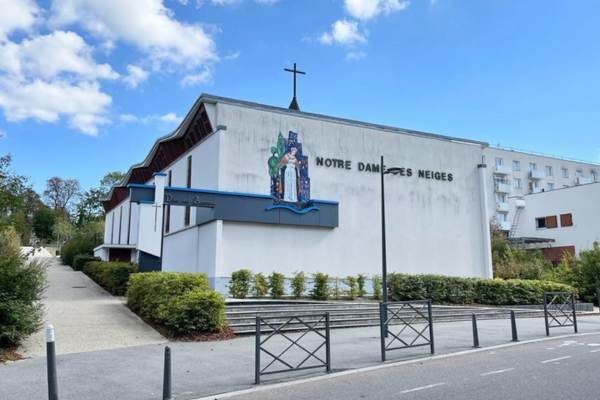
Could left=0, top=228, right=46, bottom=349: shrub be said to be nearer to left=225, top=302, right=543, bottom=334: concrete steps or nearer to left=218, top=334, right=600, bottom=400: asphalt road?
left=225, top=302, right=543, bottom=334: concrete steps

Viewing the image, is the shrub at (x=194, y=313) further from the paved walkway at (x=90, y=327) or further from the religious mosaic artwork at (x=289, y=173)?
the religious mosaic artwork at (x=289, y=173)

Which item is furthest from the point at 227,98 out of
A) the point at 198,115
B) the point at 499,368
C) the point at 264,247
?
the point at 499,368

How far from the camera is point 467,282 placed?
20.9 meters

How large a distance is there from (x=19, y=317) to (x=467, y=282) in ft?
56.8

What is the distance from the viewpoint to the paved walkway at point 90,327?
10.7m

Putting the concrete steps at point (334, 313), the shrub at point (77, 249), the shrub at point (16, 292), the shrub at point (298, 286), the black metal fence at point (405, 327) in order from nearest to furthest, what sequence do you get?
the shrub at point (16, 292) < the black metal fence at point (405, 327) < the concrete steps at point (334, 313) < the shrub at point (298, 286) < the shrub at point (77, 249)

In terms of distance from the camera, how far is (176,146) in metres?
27.5

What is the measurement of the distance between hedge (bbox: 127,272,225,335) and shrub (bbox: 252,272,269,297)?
5294 mm

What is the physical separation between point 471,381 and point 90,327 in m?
10.0

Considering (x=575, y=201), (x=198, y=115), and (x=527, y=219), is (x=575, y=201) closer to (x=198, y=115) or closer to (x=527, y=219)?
(x=527, y=219)

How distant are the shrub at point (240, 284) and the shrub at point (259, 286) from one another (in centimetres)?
24

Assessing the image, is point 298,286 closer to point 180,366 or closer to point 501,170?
point 180,366

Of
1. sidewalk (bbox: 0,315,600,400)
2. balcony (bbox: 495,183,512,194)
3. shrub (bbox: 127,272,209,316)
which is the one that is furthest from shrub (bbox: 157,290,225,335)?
balcony (bbox: 495,183,512,194)

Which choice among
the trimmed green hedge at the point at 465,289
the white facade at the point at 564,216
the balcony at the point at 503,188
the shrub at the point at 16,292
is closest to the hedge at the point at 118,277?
the shrub at the point at 16,292
